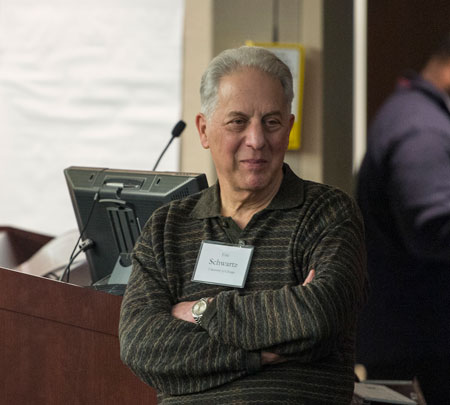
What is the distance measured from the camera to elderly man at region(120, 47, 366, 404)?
1453 mm

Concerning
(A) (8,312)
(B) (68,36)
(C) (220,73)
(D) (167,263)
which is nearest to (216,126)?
(C) (220,73)

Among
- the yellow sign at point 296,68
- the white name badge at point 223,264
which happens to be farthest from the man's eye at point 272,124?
the yellow sign at point 296,68

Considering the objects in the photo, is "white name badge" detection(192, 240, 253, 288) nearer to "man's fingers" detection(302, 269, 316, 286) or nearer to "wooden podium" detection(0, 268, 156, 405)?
"man's fingers" detection(302, 269, 316, 286)

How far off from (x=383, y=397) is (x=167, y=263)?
0.74m

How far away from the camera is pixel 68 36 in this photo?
3938mm

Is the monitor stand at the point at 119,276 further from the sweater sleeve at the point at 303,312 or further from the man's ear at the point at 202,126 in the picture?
the sweater sleeve at the point at 303,312

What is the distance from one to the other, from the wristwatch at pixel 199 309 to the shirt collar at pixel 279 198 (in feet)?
0.82

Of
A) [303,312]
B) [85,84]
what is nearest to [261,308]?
[303,312]

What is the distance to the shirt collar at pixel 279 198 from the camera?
65.7 inches

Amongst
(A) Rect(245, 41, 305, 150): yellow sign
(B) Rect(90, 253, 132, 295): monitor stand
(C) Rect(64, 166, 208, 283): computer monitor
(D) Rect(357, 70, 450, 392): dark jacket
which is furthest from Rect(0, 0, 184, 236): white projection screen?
(B) Rect(90, 253, 132, 295): monitor stand

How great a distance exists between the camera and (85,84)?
394cm

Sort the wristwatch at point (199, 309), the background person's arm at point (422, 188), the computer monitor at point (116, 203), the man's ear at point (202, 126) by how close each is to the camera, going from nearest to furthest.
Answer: the wristwatch at point (199, 309) → the man's ear at point (202, 126) → the computer monitor at point (116, 203) → the background person's arm at point (422, 188)

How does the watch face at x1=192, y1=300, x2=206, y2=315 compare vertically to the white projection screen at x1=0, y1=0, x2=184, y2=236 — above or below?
below

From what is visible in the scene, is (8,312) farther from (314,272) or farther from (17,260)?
(17,260)
